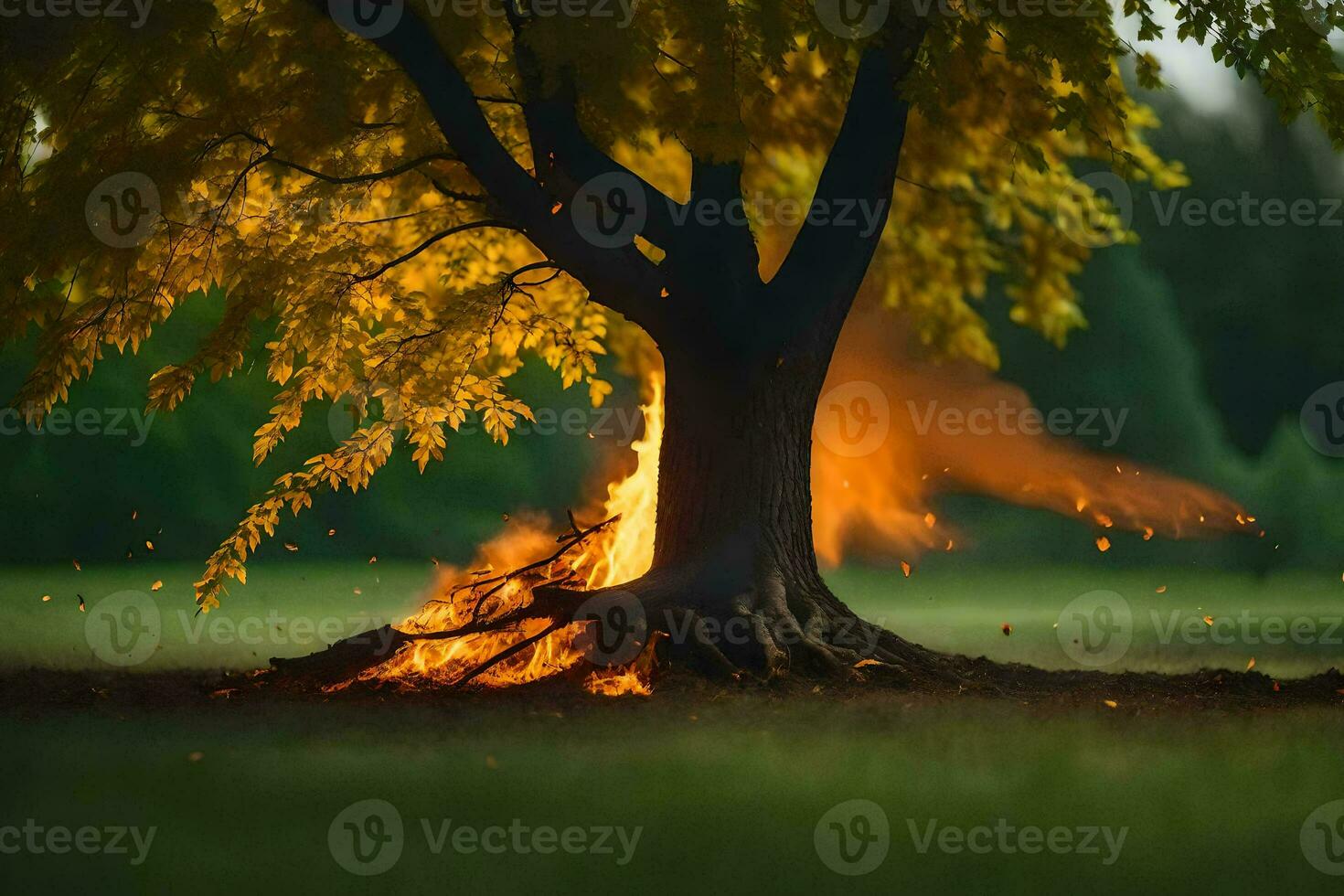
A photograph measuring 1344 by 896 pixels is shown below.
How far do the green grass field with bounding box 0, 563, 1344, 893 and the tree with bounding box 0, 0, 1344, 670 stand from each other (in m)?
2.05

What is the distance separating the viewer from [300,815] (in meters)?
6.64

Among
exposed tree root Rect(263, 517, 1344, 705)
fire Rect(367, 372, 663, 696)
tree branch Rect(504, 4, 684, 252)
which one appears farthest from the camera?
fire Rect(367, 372, 663, 696)

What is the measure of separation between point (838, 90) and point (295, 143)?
4.82m

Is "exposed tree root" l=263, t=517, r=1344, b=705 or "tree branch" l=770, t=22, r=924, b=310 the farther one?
"tree branch" l=770, t=22, r=924, b=310

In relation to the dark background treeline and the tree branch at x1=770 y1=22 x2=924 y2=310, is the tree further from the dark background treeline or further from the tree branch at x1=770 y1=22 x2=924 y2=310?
the dark background treeline

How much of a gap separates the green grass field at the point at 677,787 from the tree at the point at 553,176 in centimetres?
205

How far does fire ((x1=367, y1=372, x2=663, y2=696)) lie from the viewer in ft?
34.4

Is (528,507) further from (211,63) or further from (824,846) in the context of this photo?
(824,846)

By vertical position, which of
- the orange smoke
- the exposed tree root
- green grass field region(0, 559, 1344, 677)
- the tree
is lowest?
green grass field region(0, 559, 1344, 677)

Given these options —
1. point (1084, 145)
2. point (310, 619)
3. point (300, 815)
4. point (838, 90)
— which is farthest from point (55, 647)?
point (1084, 145)

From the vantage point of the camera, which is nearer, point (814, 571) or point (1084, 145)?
point (814, 571)

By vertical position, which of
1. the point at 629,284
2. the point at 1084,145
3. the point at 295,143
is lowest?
the point at 629,284

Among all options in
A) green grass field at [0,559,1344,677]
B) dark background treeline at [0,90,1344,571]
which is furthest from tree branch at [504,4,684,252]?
dark background treeline at [0,90,1344,571]

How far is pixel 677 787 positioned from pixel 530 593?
485cm
